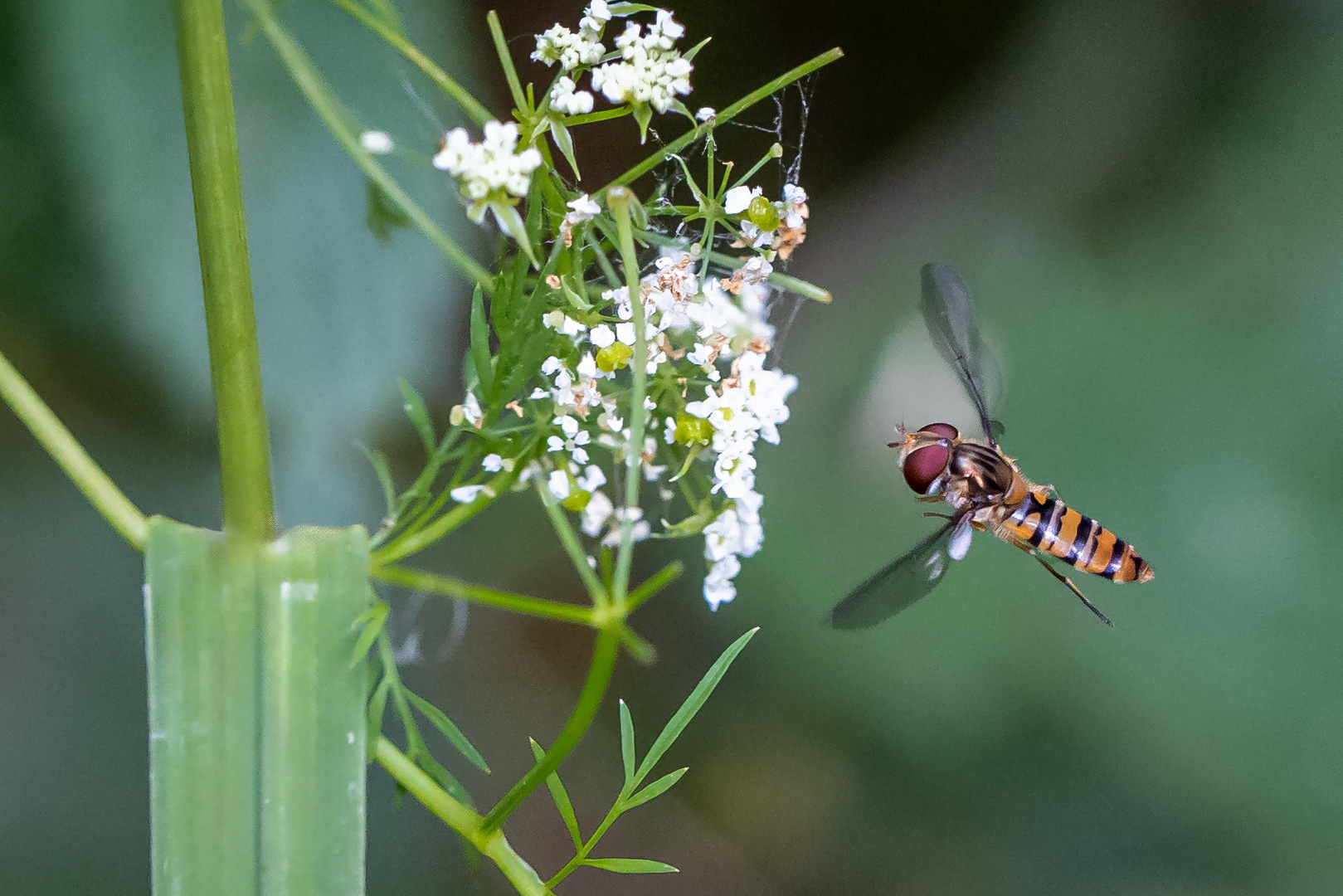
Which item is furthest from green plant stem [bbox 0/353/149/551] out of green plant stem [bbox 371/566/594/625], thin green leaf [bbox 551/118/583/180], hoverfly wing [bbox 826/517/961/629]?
hoverfly wing [bbox 826/517/961/629]

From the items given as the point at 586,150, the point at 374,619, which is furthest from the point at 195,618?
the point at 586,150

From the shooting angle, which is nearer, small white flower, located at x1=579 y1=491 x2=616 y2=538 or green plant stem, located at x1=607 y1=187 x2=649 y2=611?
green plant stem, located at x1=607 y1=187 x2=649 y2=611

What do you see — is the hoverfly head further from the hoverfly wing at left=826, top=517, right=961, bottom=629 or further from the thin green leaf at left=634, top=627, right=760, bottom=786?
the thin green leaf at left=634, top=627, right=760, bottom=786

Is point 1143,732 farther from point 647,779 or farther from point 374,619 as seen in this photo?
point 374,619

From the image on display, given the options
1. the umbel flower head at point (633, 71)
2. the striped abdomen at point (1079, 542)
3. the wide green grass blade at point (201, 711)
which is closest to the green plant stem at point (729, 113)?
the umbel flower head at point (633, 71)

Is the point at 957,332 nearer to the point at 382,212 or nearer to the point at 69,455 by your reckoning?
the point at 382,212

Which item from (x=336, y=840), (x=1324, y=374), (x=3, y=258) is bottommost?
(x=336, y=840)
